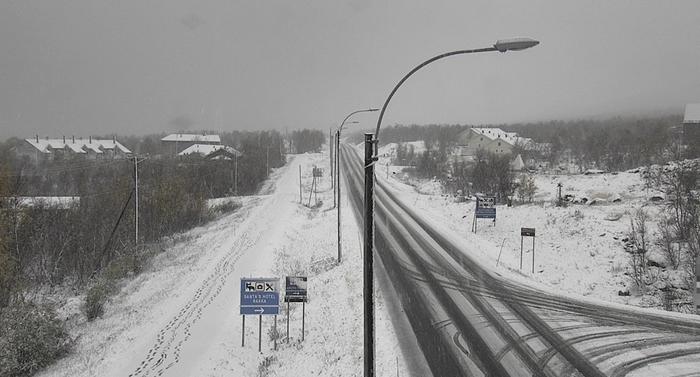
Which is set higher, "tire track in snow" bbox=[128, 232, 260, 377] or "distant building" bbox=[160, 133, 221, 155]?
"distant building" bbox=[160, 133, 221, 155]

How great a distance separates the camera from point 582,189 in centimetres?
4759

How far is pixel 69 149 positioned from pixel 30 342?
118 m

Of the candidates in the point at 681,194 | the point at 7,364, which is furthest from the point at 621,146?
the point at 7,364

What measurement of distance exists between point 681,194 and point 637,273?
40.3 feet

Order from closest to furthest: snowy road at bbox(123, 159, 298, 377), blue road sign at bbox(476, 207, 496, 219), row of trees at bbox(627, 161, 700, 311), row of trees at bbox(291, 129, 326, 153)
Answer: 1. snowy road at bbox(123, 159, 298, 377)
2. row of trees at bbox(627, 161, 700, 311)
3. blue road sign at bbox(476, 207, 496, 219)
4. row of trees at bbox(291, 129, 326, 153)

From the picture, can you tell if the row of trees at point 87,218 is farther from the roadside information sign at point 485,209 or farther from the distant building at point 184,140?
the distant building at point 184,140

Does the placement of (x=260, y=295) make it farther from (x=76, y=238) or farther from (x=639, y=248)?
(x=76, y=238)

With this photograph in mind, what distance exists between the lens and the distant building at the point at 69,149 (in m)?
111

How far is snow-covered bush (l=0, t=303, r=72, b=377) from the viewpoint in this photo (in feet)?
53.0

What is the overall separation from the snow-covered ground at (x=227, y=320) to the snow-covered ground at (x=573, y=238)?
31.2ft

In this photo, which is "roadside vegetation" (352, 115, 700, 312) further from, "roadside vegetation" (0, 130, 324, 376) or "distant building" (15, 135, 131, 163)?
"distant building" (15, 135, 131, 163)

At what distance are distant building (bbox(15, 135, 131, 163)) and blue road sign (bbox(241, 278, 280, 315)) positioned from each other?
100 metres

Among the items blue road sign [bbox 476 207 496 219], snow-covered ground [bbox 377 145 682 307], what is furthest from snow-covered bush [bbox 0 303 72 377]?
blue road sign [bbox 476 207 496 219]

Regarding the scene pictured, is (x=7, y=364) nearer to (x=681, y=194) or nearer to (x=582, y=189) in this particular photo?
(x=681, y=194)
